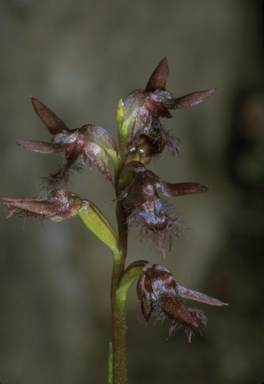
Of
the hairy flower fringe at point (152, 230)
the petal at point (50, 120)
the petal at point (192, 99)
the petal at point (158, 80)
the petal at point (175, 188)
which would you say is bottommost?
the hairy flower fringe at point (152, 230)

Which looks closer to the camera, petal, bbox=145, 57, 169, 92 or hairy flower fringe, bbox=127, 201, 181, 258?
hairy flower fringe, bbox=127, 201, 181, 258

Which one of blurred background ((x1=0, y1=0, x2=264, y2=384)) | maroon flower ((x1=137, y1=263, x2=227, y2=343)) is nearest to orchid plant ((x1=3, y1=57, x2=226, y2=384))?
maroon flower ((x1=137, y1=263, x2=227, y2=343))

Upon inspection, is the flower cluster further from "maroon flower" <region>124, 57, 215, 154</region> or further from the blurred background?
the blurred background

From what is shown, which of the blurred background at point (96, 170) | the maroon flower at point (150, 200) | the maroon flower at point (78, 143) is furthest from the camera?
the blurred background at point (96, 170)

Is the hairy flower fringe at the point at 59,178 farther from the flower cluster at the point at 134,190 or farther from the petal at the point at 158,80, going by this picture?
the petal at the point at 158,80

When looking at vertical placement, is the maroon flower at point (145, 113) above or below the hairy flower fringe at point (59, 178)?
above

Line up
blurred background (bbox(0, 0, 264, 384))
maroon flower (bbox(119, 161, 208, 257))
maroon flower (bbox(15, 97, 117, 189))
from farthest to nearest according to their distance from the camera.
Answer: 1. blurred background (bbox(0, 0, 264, 384))
2. maroon flower (bbox(15, 97, 117, 189))
3. maroon flower (bbox(119, 161, 208, 257))

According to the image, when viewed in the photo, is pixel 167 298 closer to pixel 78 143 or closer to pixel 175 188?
pixel 175 188

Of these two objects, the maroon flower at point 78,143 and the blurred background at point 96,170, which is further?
the blurred background at point 96,170

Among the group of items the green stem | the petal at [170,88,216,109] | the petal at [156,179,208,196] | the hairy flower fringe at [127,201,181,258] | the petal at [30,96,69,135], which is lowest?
the green stem

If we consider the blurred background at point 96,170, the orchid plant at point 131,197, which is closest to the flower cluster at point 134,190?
the orchid plant at point 131,197
